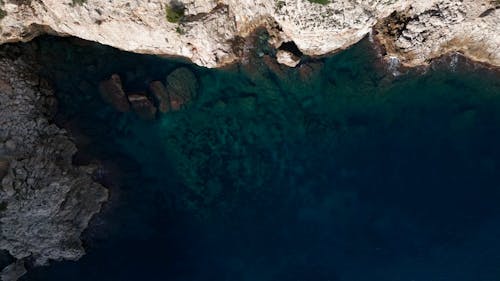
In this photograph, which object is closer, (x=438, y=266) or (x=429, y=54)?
(x=429, y=54)

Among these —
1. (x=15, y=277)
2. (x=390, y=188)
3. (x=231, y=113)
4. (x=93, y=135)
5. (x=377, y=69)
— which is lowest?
(x=15, y=277)

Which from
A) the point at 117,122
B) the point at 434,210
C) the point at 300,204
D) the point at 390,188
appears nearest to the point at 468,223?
the point at 434,210

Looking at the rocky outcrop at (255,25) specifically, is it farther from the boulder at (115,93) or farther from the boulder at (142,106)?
the boulder at (142,106)

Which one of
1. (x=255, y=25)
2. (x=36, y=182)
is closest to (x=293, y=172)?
(x=255, y=25)

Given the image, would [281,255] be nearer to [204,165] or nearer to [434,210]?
[204,165]

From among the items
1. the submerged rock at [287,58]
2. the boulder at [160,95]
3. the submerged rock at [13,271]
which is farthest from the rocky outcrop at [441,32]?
the submerged rock at [13,271]

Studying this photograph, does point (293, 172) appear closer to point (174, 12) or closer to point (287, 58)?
point (287, 58)

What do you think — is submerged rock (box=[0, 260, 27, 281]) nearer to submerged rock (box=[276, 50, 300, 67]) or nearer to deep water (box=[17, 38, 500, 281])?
deep water (box=[17, 38, 500, 281])
